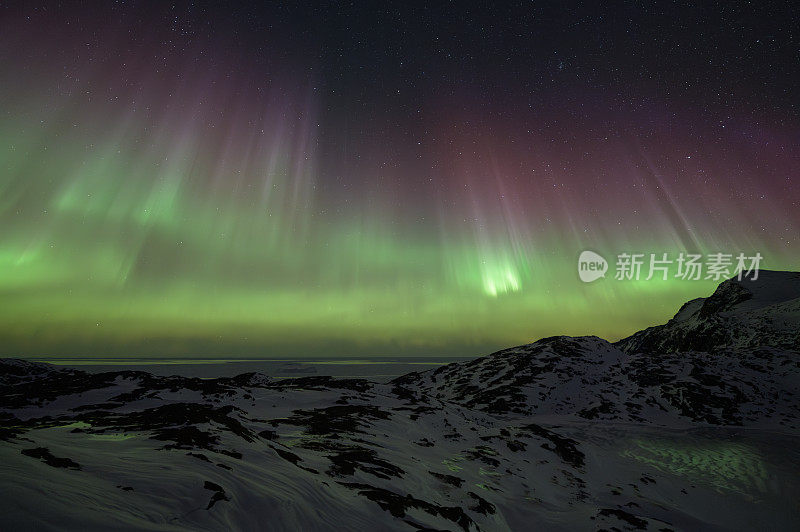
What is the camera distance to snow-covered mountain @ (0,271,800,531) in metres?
9.79

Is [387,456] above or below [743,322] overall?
below

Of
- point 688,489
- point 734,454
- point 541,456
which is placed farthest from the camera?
point 734,454

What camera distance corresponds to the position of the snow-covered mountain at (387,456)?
9789mm

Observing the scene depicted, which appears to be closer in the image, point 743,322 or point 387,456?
point 387,456

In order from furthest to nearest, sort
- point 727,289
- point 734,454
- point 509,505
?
point 727,289 < point 734,454 < point 509,505

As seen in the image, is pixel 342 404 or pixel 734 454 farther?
pixel 734 454

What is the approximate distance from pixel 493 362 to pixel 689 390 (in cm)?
4077

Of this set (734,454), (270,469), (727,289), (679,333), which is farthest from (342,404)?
(727,289)

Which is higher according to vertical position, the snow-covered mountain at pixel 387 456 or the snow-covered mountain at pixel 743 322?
the snow-covered mountain at pixel 743 322

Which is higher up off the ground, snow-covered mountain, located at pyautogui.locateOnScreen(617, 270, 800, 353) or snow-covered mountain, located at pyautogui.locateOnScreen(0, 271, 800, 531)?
snow-covered mountain, located at pyautogui.locateOnScreen(617, 270, 800, 353)

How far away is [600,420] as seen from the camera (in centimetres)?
6594

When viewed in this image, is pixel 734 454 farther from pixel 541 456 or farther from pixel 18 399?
pixel 18 399

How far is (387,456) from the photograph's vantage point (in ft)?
73.9

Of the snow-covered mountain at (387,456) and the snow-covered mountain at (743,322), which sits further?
the snow-covered mountain at (743,322)
